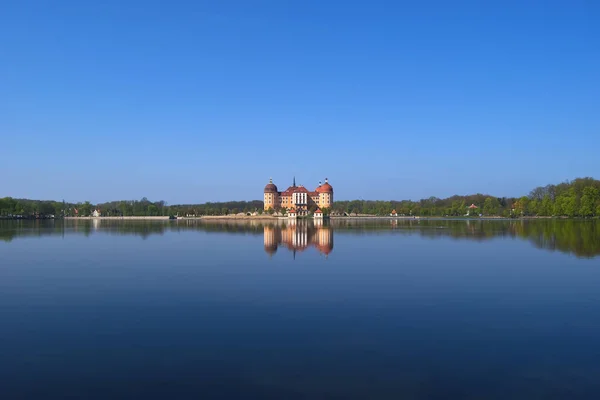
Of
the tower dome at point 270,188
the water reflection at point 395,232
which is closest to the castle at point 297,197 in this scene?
the tower dome at point 270,188

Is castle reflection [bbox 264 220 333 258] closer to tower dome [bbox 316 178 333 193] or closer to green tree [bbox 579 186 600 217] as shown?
green tree [bbox 579 186 600 217]

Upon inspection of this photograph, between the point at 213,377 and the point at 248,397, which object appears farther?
the point at 213,377

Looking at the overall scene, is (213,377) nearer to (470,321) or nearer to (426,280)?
(470,321)

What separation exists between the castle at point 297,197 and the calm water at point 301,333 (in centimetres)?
11194

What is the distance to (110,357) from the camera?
761cm

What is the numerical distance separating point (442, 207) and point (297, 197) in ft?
121

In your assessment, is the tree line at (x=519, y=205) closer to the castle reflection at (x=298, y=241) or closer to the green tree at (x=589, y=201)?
the green tree at (x=589, y=201)

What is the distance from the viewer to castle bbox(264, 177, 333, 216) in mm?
129625

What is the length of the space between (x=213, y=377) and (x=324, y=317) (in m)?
3.80

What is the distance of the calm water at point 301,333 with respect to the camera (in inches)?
257

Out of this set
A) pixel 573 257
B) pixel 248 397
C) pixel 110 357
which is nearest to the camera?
pixel 248 397

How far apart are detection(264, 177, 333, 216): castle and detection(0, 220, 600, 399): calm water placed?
367ft

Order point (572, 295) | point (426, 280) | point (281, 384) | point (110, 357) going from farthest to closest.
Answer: point (426, 280) → point (572, 295) → point (110, 357) → point (281, 384)

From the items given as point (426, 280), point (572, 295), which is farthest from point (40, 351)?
point (572, 295)
